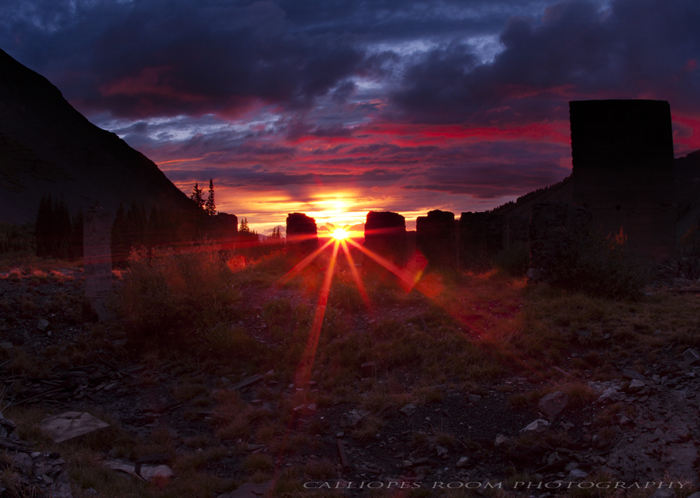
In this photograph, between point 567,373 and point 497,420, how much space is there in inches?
66.2

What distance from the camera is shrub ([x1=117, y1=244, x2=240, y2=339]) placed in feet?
32.0

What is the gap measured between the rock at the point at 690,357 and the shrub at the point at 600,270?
134 inches

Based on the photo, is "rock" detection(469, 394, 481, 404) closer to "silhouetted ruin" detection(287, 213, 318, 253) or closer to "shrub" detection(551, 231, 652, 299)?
"shrub" detection(551, 231, 652, 299)

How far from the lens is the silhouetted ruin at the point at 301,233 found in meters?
15.5

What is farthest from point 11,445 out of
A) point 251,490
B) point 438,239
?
point 438,239

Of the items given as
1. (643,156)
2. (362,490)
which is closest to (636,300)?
(362,490)

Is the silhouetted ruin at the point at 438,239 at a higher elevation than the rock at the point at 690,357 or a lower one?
higher

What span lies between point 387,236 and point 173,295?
7.09 meters

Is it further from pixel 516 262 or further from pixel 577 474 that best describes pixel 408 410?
pixel 516 262

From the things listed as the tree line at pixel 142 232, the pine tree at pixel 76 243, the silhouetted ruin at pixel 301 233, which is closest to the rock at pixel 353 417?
the silhouetted ruin at pixel 301 233

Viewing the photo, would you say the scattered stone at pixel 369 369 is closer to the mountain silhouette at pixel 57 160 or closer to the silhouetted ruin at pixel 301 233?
the silhouetted ruin at pixel 301 233

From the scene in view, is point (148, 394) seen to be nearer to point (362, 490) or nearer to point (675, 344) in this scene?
point (362, 490)

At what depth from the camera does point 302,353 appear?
842 centimetres

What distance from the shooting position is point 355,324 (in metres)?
9.45
